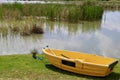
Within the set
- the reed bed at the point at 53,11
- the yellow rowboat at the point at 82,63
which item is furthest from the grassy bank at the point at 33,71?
the reed bed at the point at 53,11

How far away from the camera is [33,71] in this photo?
7.62 m

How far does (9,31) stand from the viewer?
50.0 ft

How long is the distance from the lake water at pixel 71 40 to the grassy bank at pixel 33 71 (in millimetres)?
2693

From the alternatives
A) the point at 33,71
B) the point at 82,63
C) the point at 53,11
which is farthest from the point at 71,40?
the point at 82,63

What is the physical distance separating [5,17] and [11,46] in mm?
6440

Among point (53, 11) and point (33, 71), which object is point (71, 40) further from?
point (33, 71)

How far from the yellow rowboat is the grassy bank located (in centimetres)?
17

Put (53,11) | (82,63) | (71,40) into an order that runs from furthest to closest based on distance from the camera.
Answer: (53,11) < (71,40) < (82,63)

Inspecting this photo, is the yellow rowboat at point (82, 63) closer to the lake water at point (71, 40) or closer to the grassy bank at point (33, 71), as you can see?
the grassy bank at point (33, 71)

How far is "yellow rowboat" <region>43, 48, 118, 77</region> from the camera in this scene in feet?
23.5

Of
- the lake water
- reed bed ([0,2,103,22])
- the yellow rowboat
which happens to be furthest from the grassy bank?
reed bed ([0,2,103,22])

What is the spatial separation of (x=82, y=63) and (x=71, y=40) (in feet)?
22.8

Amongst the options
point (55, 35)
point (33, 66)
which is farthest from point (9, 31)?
point (33, 66)

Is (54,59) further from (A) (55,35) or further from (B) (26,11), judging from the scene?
(B) (26,11)
